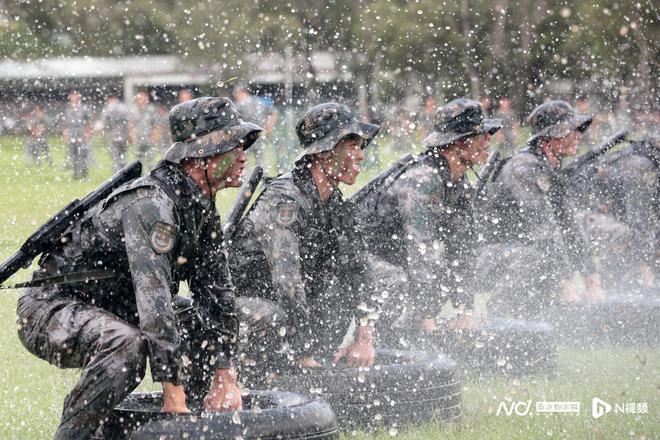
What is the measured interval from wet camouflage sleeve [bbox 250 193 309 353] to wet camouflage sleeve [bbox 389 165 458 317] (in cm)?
121

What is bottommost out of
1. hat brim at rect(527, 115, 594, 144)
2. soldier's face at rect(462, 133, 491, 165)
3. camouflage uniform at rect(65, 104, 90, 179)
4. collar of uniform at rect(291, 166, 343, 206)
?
collar of uniform at rect(291, 166, 343, 206)

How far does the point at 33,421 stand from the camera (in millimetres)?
7160

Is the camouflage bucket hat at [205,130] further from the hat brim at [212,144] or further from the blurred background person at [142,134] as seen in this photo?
the blurred background person at [142,134]

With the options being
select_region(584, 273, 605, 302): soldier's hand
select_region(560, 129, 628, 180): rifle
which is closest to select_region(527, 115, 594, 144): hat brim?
select_region(560, 129, 628, 180): rifle

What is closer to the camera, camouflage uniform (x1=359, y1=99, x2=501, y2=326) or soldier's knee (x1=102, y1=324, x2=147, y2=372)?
soldier's knee (x1=102, y1=324, x2=147, y2=372)

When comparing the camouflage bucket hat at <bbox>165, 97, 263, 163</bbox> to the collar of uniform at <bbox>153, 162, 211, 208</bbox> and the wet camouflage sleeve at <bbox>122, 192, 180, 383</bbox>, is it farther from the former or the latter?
the wet camouflage sleeve at <bbox>122, 192, 180, 383</bbox>

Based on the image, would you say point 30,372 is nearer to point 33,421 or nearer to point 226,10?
point 33,421

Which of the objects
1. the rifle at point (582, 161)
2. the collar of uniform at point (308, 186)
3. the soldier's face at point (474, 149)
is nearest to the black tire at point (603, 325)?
the rifle at point (582, 161)

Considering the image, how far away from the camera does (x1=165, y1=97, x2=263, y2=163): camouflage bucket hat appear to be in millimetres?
5867

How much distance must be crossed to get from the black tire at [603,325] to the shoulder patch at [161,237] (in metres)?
5.64

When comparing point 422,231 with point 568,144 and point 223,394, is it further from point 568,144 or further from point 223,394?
point 568,144

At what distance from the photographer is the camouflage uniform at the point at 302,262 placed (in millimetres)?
7066

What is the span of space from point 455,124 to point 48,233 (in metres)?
4.17

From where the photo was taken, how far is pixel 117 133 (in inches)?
1062
